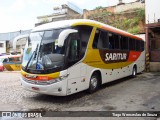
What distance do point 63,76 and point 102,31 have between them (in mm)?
3591

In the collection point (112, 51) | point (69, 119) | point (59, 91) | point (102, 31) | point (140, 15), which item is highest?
point (140, 15)

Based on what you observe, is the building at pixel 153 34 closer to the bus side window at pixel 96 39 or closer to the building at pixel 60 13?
the bus side window at pixel 96 39

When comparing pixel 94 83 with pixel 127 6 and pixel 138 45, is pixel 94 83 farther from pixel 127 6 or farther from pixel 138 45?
pixel 127 6

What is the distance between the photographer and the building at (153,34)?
18652 mm

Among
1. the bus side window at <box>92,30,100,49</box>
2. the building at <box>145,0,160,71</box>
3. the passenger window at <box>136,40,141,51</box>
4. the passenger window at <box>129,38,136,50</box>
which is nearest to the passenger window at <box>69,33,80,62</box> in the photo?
the bus side window at <box>92,30,100,49</box>

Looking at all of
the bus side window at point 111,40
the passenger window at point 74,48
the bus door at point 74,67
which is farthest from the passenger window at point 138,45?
the passenger window at point 74,48

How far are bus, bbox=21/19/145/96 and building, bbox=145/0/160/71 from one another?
9.31 metres

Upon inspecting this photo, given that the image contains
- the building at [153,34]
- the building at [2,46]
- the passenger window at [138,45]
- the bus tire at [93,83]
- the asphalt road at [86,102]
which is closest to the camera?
the asphalt road at [86,102]

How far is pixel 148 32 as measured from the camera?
1880 centimetres

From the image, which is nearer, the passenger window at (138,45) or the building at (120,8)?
the passenger window at (138,45)

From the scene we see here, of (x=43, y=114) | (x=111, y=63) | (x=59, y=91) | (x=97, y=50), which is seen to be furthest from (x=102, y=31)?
(x=43, y=114)

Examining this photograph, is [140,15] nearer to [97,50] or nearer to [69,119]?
[97,50]

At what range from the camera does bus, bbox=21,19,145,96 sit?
7633 mm

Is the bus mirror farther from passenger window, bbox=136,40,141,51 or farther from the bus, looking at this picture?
passenger window, bbox=136,40,141,51
